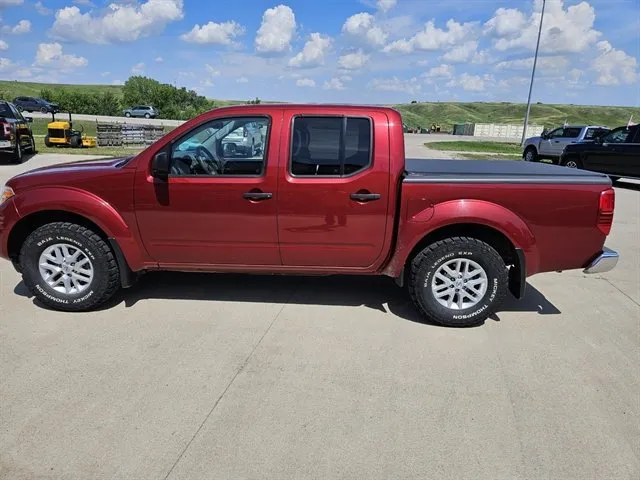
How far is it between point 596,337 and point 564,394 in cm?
115

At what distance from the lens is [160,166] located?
12.9 ft

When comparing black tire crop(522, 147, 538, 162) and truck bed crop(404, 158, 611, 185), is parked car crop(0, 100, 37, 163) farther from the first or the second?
black tire crop(522, 147, 538, 162)

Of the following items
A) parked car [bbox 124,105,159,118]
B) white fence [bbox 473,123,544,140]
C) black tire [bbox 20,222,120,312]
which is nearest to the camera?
black tire [bbox 20,222,120,312]

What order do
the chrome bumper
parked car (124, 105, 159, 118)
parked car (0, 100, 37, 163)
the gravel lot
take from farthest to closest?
parked car (124, 105, 159, 118), parked car (0, 100, 37, 163), the chrome bumper, the gravel lot

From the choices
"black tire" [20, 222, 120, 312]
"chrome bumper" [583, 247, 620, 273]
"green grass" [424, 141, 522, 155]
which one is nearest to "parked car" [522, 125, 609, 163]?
"green grass" [424, 141, 522, 155]

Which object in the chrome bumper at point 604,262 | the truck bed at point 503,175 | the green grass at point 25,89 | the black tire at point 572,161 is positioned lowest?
the black tire at point 572,161

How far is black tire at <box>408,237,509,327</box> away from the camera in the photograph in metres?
4.02

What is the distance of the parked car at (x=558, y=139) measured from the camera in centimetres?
2044

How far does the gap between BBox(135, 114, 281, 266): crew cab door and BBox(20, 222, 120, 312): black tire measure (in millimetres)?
415

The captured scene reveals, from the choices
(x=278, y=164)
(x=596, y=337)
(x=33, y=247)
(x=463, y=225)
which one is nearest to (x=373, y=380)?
(x=463, y=225)

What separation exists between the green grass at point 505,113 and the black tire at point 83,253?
300 feet

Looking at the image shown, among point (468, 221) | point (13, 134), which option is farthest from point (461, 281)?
point (13, 134)

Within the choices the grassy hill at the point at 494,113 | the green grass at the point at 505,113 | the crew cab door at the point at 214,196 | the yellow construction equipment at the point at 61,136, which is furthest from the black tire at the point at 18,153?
the green grass at the point at 505,113

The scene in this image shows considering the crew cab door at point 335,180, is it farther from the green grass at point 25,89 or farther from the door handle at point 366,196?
the green grass at point 25,89
